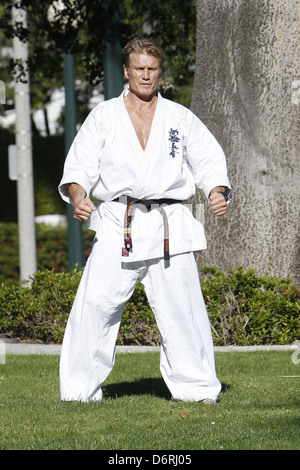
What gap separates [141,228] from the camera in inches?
211

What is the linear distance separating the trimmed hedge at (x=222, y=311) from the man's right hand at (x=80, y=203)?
3181mm

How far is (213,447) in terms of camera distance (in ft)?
13.6

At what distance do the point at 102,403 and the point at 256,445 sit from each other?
1477 mm

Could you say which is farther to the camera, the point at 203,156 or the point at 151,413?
the point at 203,156

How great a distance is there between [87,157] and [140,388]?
1.82m

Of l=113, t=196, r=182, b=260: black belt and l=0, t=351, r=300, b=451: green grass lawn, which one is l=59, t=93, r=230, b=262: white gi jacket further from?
l=0, t=351, r=300, b=451: green grass lawn

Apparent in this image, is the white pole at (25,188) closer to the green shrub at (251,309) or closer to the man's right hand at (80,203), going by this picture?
the green shrub at (251,309)

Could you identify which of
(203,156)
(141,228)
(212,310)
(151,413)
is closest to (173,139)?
(203,156)

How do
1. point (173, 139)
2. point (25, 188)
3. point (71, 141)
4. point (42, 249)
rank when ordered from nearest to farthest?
point (173, 139) < point (71, 141) < point (25, 188) < point (42, 249)

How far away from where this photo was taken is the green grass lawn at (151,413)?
4.31 m

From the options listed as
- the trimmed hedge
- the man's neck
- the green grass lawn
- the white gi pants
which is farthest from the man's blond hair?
the trimmed hedge

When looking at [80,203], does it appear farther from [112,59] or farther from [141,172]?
[112,59]

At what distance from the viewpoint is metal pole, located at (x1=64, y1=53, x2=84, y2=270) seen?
11.9 m

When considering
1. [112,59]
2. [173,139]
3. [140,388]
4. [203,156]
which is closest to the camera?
[173,139]
